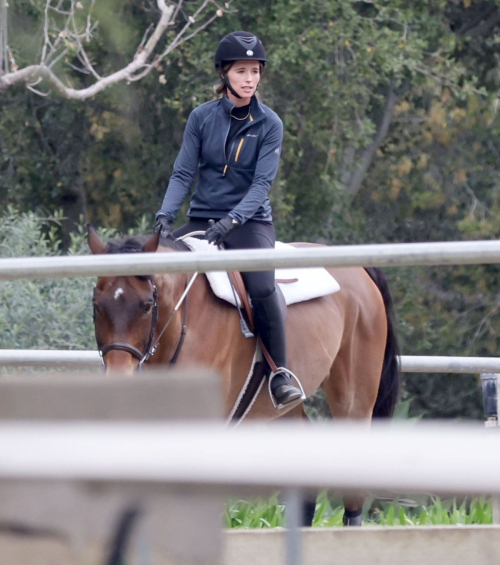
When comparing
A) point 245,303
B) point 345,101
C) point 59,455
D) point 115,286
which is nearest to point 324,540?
point 59,455

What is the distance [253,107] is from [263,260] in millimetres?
2210

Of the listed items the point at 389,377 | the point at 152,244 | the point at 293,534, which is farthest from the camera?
the point at 389,377

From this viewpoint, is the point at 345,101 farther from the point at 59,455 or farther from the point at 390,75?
the point at 59,455

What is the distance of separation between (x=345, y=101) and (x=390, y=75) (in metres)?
1.38

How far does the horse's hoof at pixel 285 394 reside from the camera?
185 inches

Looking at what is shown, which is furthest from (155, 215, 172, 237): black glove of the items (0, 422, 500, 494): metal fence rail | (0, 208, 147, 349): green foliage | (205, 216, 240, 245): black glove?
(0, 422, 500, 494): metal fence rail

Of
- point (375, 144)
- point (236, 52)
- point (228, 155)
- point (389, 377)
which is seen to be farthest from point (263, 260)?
point (375, 144)

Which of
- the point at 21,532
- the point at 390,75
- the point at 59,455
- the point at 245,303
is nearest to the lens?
the point at 59,455

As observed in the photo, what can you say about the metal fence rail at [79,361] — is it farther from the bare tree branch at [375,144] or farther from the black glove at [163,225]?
the bare tree branch at [375,144]

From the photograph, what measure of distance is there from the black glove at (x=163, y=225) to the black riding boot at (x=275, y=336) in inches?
20.0

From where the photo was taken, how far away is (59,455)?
100cm

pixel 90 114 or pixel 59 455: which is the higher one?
pixel 59 455

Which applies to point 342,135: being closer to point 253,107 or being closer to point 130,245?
point 253,107

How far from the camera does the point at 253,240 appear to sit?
184 inches
